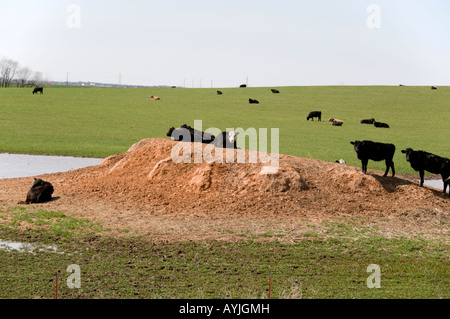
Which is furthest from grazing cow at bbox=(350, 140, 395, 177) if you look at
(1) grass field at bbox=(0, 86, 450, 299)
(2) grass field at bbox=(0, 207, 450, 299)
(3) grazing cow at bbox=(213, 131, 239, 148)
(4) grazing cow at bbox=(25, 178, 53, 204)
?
(4) grazing cow at bbox=(25, 178, 53, 204)

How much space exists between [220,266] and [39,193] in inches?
360

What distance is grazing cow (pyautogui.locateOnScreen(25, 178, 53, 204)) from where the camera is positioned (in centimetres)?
1795

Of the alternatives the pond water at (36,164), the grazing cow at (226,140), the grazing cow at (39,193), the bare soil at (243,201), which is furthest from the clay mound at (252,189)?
the pond water at (36,164)

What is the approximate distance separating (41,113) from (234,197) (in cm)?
4035

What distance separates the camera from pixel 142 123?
48.4 m

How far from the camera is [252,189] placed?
17688 millimetres

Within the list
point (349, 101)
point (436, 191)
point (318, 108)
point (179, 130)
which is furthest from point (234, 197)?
point (349, 101)

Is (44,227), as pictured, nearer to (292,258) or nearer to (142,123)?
(292,258)

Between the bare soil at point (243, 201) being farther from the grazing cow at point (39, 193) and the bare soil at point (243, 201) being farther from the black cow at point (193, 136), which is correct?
the black cow at point (193, 136)

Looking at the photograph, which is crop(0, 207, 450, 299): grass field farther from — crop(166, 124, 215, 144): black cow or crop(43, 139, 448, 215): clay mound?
crop(166, 124, 215, 144): black cow

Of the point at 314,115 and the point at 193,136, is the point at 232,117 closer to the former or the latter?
the point at 314,115

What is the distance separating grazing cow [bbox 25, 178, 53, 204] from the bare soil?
428mm

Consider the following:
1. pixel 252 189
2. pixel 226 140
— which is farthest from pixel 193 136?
pixel 252 189

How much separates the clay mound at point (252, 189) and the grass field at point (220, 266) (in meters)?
2.20
